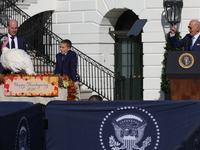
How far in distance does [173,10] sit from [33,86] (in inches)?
305

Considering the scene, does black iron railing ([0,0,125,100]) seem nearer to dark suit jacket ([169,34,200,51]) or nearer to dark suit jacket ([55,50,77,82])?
dark suit jacket ([55,50,77,82])

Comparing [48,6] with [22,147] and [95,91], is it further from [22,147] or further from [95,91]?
[22,147]

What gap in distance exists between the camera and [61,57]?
32.2ft

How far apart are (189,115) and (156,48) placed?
919cm

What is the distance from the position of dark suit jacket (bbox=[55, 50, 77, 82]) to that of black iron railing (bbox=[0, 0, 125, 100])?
4822mm

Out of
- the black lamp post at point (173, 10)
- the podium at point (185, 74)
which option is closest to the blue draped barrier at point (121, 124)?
the podium at point (185, 74)

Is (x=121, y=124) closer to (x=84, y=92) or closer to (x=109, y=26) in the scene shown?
(x=84, y=92)

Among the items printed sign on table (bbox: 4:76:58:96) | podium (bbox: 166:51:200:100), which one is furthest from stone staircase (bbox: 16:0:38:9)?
podium (bbox: 166:51:200:100)

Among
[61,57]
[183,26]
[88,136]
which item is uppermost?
[183,26]

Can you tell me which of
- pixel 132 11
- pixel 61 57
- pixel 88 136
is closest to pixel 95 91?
pixel 132 11

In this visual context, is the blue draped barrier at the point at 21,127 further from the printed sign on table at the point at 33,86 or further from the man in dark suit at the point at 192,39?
the man in dark suit at the point at 192,39

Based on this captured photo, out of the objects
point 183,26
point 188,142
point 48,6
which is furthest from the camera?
point 48,6

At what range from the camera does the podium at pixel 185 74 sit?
26.6 feet

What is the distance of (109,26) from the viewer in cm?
1680
